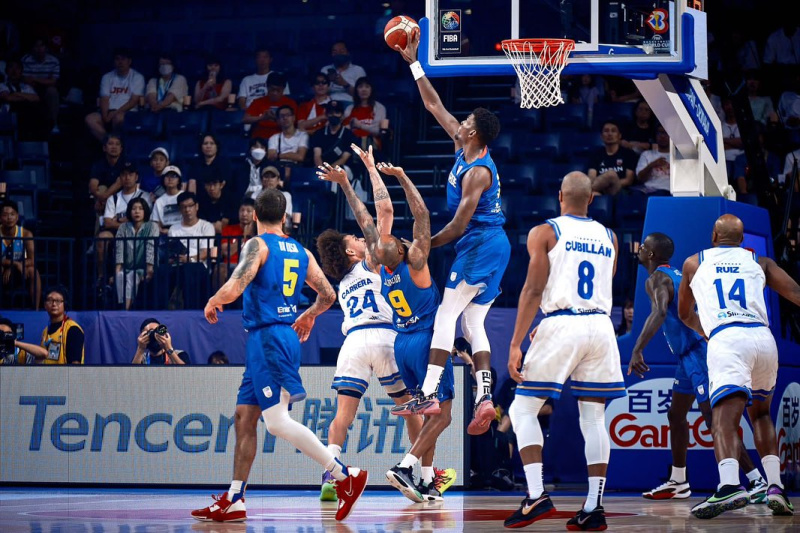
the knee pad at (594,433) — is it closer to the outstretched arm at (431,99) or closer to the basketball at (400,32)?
the outstretched arm at (431,99)

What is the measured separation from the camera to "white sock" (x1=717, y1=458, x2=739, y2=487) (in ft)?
27.5

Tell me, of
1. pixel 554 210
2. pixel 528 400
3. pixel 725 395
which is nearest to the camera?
pixel 528 400

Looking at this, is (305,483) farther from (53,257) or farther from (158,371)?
(53,257)

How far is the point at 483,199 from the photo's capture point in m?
9.25

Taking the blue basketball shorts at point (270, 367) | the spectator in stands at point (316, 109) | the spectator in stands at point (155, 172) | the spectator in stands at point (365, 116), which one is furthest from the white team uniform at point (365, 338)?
the spectator in stands at point (316, 109)

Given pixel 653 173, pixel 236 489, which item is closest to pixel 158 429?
pixel 236 489

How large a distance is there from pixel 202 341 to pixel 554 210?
509 centimetres

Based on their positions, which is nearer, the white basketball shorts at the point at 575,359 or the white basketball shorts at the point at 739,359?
the white basketball shorts at the point at 575,359

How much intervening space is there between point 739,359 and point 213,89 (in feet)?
40.5

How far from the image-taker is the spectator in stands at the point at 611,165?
15.6 m

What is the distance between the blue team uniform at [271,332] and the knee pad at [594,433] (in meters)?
2.08

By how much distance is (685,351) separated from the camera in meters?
10.4

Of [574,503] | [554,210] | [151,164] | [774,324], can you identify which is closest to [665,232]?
[774,324]

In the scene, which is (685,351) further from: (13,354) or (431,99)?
(13,354)
